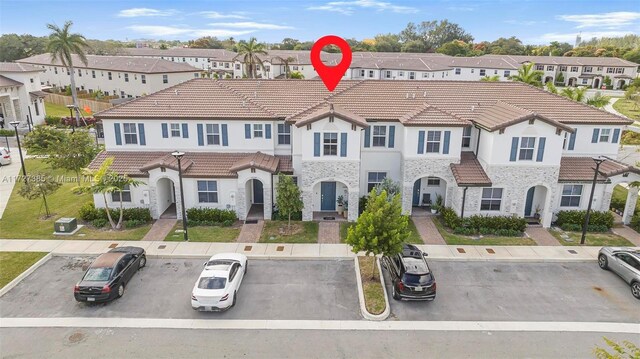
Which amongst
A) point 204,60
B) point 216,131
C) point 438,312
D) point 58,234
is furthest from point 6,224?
point 204,60

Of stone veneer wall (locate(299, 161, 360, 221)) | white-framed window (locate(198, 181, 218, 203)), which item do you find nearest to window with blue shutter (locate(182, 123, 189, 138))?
white-framed window (locate(198, 181, 218, 203))

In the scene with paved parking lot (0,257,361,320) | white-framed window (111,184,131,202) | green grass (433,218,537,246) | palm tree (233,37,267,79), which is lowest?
paved parking lot (0,257,361,320)

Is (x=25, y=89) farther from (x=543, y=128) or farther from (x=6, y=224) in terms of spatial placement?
(x=543, y=128)

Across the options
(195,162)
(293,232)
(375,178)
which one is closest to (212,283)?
(293,232)

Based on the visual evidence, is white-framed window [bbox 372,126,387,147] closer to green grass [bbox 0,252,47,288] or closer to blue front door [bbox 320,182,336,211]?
blue front door [bbox 320,182,336,211]

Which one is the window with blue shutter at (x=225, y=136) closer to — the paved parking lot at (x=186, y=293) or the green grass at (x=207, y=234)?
the green grass at (x=207, y=234)

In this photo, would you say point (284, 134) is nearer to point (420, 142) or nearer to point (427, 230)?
point (420, 142)
